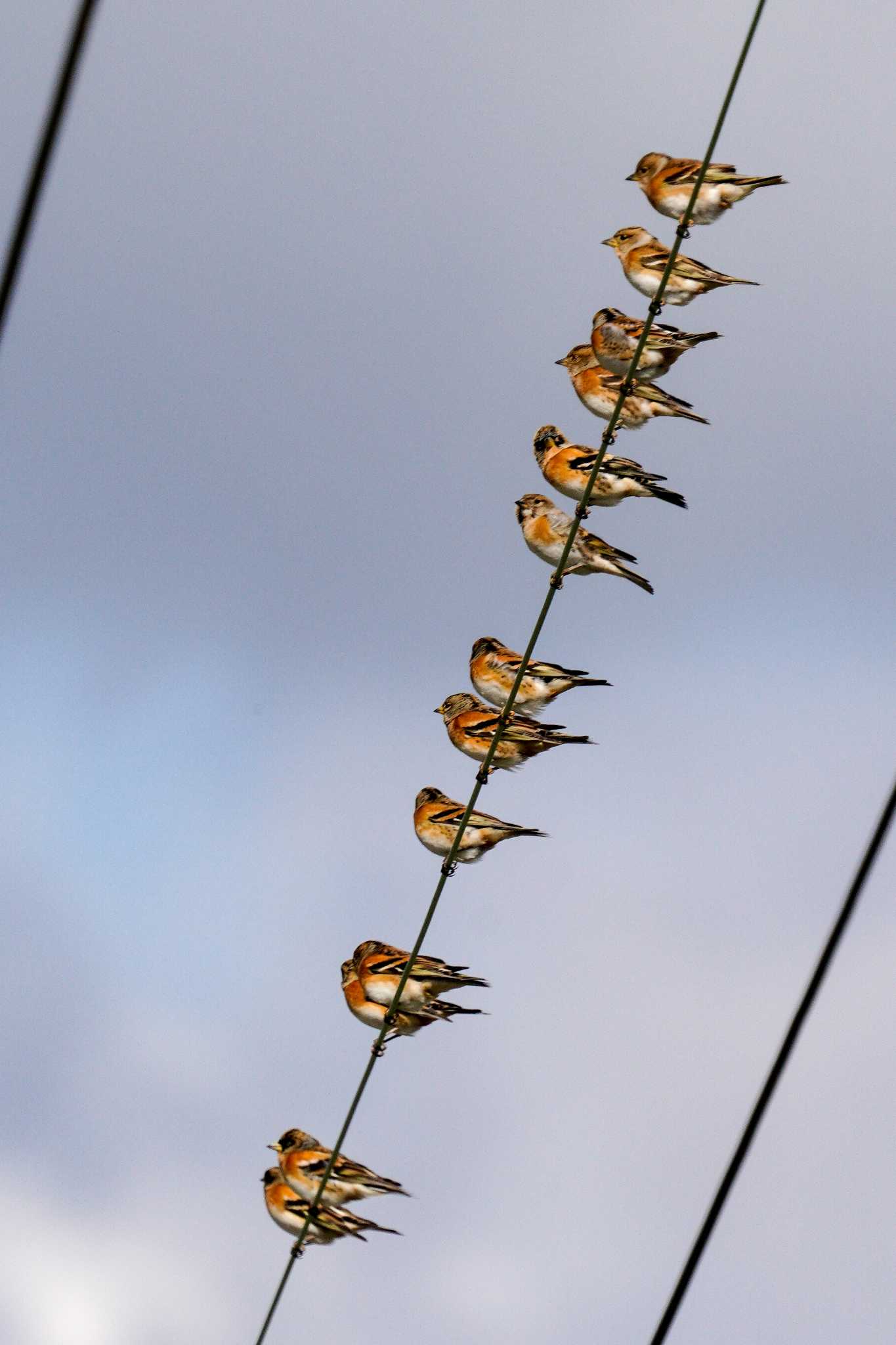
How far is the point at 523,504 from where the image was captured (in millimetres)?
→ 19875

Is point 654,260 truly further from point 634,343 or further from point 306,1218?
point 306,1218

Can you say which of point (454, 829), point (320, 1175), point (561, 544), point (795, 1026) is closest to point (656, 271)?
point (561, 544)

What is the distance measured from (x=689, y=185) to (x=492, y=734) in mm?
5762

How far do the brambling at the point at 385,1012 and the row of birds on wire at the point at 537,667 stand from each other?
0.01 metres

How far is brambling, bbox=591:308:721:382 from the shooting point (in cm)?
1767

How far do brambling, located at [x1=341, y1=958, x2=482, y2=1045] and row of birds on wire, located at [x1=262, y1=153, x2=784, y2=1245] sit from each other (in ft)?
Answer: 0.03

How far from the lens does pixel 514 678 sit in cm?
1878

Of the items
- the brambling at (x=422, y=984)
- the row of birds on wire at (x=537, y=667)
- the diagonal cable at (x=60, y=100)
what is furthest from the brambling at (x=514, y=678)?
the diagonal cable at (x=60, y=100)

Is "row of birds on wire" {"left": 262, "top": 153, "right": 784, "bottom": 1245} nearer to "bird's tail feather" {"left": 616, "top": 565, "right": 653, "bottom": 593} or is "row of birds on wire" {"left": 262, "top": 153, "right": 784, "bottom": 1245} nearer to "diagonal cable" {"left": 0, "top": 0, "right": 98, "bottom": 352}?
"bird's tail feather" {"left": 616, "top": 565, "right": 653, "bottom": 593}

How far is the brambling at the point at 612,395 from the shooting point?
1805 centimetres

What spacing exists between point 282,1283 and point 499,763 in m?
4.98

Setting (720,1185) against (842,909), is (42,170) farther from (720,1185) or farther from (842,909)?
(720,1185)

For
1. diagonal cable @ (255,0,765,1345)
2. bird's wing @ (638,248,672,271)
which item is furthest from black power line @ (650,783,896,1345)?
bird's wing @ (638,248,672,271)

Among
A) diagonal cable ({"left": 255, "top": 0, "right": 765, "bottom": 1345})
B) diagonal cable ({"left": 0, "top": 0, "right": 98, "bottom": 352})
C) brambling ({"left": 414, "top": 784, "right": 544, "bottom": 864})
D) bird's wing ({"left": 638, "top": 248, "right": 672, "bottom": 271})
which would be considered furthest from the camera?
bird's wing ({"left": 638, "top": 248, "right": 672, "bottom": 271})
